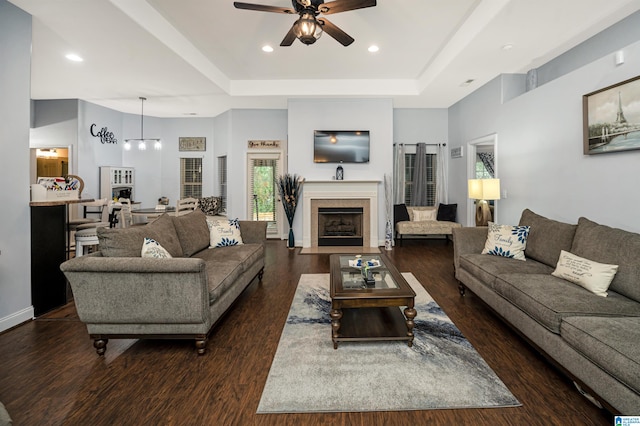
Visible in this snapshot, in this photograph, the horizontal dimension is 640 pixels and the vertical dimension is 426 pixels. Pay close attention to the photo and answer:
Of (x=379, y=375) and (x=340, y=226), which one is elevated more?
(x=340, y=226)

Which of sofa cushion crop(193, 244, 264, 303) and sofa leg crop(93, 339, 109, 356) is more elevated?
sofa cushion crop(193, 244, 264, 303)

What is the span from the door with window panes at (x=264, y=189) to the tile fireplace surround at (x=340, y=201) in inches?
44.9

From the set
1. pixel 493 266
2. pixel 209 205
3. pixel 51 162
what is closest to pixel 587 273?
pixel 493 266

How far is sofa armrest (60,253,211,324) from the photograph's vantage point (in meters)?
2.22

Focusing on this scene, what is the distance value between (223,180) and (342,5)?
557cm

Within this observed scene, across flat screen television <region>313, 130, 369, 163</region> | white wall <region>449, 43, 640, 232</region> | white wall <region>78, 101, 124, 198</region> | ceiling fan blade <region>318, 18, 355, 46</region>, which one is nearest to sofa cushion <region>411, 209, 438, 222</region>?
flat screen television <region>313, 130, 369, 163</region>

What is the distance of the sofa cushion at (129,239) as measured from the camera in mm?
2467

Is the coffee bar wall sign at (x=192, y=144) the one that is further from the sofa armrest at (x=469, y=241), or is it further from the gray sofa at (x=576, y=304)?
the gray sofa at (x=576, y=304)

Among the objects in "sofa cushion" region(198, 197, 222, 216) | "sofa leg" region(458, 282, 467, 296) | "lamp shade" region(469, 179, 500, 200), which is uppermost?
"lamp shade" region(469, 179, 500, 200)

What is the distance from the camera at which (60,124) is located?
21.8ft

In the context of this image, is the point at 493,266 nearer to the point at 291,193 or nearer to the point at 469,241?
the point at 469,241

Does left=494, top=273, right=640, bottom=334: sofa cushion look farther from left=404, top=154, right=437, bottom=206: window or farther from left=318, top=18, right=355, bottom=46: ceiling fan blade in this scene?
left=404, top=154, right=437, bottom=206: window

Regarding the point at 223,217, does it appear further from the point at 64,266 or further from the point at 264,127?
the point at 64,266

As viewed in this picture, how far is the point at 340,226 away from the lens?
667 cm
